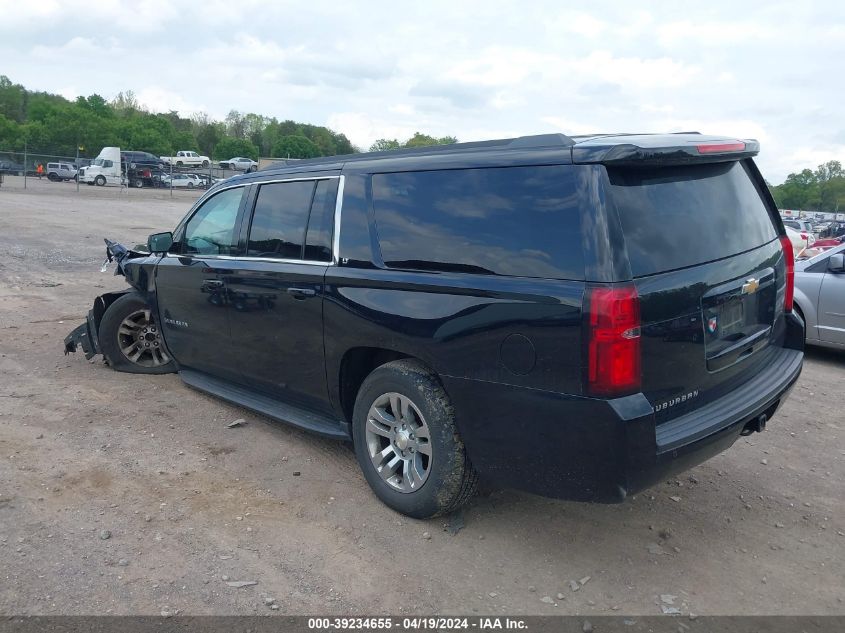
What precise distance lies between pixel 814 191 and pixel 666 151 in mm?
114058

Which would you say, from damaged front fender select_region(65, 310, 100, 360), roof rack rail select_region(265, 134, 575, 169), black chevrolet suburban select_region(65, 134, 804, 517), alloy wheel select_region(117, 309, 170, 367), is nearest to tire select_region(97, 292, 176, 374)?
alloy wheel select_region(117, 309, 170, 367)

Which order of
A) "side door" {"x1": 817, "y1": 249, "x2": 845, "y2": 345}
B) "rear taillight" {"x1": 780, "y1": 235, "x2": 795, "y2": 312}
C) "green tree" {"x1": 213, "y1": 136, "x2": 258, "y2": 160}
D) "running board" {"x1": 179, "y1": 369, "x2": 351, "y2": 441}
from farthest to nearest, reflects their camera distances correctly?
"green tree" {"x1": 213, "y1": 136, "x2": 258, "y2": 160}
"side door" {"x1": 817, "y1": 249, "x2": 845, "y2": 345}
"running board" {"x1": 179, "y1": 369, "x2": 351, "y2": 441}
"rear taillight" {"x1": 780, "y1": 235, "x2": 795, "y2": 312}

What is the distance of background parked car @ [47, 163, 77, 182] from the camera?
51344mm

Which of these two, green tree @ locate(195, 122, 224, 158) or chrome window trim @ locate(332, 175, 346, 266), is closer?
chrome window trim @ locate(332, 175, 346, 266)

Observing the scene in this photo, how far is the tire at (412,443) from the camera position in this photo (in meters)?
3.72

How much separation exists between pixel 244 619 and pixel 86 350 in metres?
4.29

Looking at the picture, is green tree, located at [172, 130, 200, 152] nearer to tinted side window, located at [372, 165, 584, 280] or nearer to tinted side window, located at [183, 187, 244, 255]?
tinted side window, located at [183, 187, 244, 255]

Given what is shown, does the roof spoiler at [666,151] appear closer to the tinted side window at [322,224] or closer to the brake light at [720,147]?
the brake light at [720,147]

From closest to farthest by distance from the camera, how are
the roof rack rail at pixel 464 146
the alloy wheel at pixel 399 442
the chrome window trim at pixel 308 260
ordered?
the roof rack rail at pixel 464 146 → the alloy wheel at pixel 399 442 → the chrome window trim at pixel 308 260

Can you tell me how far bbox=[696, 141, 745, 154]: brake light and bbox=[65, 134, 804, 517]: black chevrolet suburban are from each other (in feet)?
0.05

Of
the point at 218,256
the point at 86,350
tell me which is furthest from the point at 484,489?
the point at 86,350

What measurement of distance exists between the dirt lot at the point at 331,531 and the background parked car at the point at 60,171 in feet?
169

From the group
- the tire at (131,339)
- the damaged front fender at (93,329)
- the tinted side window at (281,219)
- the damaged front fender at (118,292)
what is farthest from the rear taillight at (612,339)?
the damaged front fender at (93,329)

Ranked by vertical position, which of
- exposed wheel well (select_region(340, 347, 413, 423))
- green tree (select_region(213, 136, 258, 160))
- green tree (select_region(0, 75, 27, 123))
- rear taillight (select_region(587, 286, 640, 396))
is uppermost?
green tree (select_region(0, 75, 27, 123))
